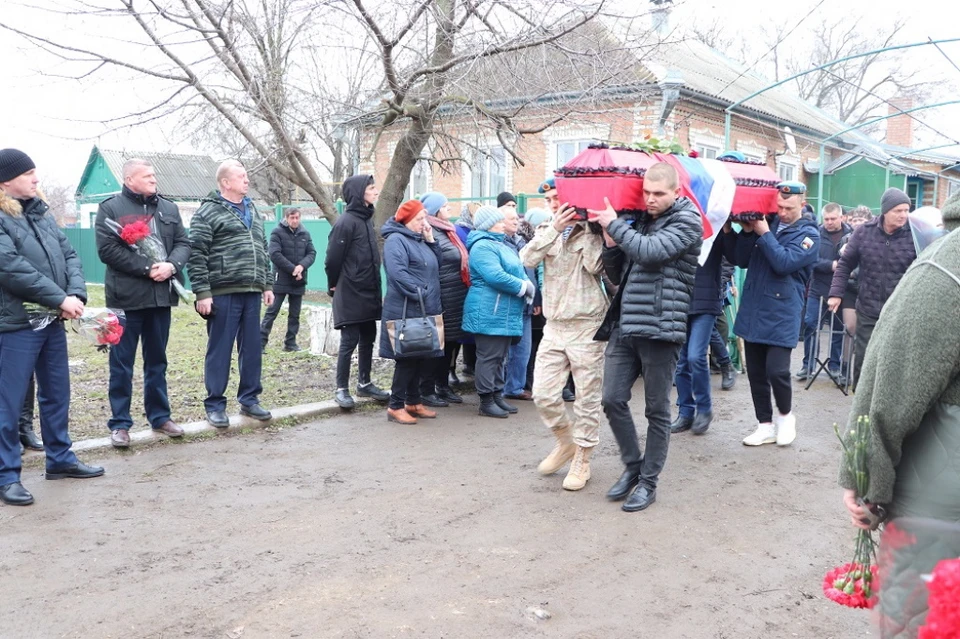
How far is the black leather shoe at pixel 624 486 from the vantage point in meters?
5.14

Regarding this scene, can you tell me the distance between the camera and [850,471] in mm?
2293

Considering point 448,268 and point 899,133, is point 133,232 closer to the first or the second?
point 448,268

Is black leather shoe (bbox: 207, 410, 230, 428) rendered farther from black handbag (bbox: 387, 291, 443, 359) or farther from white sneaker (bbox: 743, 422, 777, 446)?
white sneaker (bbox: 743, 422, 777, 446)

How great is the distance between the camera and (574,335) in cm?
539

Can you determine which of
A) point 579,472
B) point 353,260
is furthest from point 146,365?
point 579,472

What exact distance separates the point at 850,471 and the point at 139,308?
5.06 meters

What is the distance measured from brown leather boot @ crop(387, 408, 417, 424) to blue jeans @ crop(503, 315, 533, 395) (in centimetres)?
118

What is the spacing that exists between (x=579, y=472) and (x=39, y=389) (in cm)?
349

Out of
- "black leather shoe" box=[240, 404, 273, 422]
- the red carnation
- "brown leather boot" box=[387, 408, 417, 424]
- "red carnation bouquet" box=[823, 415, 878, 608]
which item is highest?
the red carnation

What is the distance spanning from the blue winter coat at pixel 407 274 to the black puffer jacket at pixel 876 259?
4052mm

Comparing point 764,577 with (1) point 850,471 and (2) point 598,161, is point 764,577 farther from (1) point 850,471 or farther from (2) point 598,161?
A: (2) point 598,161

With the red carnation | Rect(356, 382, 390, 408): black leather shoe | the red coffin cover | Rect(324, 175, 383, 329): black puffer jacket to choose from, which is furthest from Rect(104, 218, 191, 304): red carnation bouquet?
the red coffin cover

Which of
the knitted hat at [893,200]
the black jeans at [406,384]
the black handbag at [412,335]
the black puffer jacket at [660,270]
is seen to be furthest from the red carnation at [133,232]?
the knitted hat at [893,200]

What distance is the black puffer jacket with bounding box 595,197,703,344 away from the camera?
185 inches
